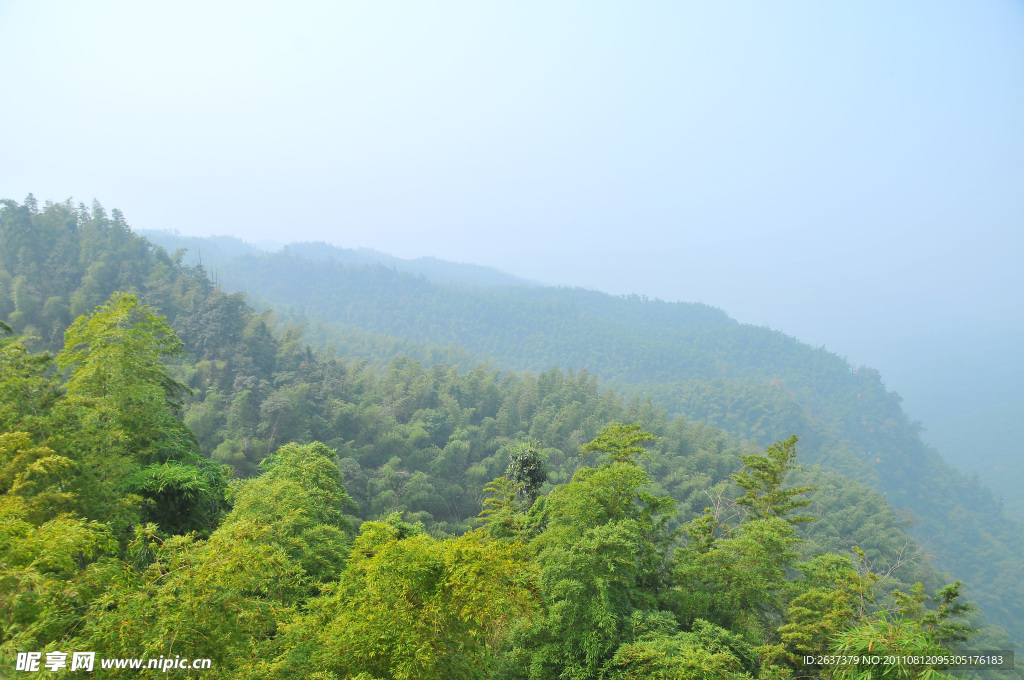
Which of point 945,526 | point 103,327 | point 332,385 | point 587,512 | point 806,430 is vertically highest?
point 103,327

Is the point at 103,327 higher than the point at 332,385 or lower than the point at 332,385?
higher

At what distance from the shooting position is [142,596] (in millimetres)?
4965

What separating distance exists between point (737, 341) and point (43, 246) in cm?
16643

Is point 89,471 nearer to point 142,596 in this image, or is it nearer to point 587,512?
point 142,596

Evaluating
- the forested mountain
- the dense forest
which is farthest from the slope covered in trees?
the forested mountain

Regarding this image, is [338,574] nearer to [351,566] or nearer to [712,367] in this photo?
[351,566]

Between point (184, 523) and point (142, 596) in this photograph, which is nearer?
point (142, 596)

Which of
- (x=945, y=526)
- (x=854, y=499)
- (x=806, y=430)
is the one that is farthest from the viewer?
(x=806, y=430)

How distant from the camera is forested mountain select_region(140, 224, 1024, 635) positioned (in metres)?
82.9

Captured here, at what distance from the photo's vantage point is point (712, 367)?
470 ft

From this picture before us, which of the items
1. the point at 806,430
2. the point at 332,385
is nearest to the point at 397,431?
the point at 332,385

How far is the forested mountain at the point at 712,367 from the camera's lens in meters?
82.9

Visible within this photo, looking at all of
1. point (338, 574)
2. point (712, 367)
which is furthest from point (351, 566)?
point (712, 367)

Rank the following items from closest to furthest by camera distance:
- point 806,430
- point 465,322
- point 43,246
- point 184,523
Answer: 1. point 184,523
2. point 43,246
3. point 806,430
4. point 465,322
